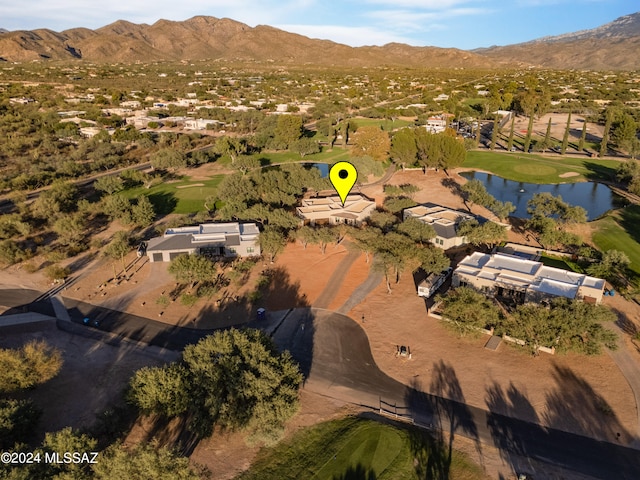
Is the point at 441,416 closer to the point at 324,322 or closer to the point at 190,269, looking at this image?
the point at 324,322

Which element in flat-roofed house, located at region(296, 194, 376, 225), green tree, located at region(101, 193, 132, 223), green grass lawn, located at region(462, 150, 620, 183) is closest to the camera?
green tree, located at region(101, 193, 132, 223)

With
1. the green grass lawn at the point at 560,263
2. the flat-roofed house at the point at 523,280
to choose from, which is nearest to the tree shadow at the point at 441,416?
the flat-roofed house at the point at 523,280

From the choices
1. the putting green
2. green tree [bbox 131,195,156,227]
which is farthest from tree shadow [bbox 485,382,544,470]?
the putting green

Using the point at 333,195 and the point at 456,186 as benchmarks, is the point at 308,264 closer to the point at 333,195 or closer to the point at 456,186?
the point at 333,195

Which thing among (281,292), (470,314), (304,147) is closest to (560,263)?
(470,314)

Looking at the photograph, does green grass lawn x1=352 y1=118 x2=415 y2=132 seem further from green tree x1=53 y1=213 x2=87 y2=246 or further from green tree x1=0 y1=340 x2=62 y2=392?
green tree x1=0 y1=340 x2=62 y2=392

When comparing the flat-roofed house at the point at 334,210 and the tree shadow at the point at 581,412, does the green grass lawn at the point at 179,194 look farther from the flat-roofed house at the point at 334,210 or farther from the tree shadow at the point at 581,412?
the tree shadow at the point at 581,412
